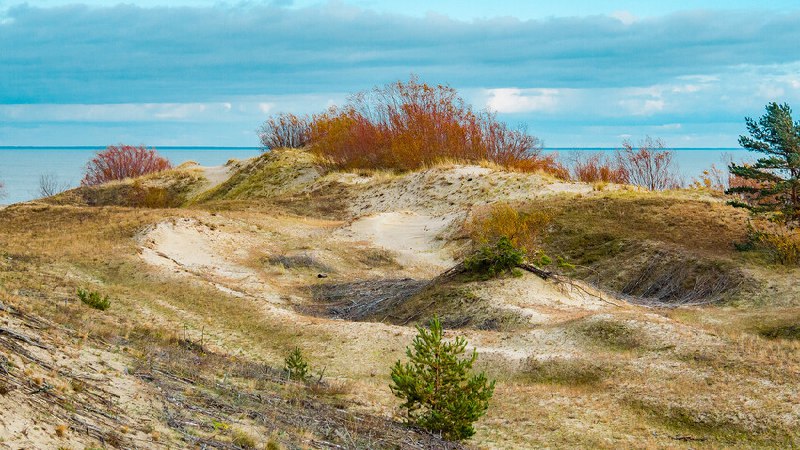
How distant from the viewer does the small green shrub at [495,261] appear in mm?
15766

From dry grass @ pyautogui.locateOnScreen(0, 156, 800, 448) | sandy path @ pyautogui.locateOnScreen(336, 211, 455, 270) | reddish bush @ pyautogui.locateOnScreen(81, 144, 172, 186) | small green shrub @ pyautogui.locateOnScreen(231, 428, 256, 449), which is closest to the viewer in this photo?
small green shrub @ pyautogui.locateOnScreen(231, 428, 256, 449)

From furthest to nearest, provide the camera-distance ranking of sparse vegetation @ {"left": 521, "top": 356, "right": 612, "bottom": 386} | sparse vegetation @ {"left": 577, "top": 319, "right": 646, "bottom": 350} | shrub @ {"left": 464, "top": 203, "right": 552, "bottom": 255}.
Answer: shrub @ {"left": 464, "top": 203, "right": 552, "bottom": 255} < sparse vegetation @ {"left": 577, "top": 319, "right": 646, "bottom": 350} < sparse vegetation @ {"left": 521, "top": 356, "right": 612, "bottom": 386}

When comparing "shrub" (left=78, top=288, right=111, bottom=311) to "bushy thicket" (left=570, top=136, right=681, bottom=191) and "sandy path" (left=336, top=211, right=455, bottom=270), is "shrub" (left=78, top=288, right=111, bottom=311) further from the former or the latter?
"bushy thicket" (left=570, top=136, right=681, bottom=191)

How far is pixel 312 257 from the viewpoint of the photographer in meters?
20.3

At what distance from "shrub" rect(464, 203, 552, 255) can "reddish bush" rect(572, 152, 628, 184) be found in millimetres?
9677

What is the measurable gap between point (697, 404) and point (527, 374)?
7.82ft

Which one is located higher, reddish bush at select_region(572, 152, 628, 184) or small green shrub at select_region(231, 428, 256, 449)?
reddish bush at select_region(572, 152, 628, 184)

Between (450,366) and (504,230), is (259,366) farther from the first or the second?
(504,230)

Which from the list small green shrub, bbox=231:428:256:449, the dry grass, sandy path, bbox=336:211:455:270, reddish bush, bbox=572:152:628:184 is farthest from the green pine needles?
reddish bush, bbox=572:152:628:184

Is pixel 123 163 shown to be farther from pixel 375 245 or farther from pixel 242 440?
pixel 242 440

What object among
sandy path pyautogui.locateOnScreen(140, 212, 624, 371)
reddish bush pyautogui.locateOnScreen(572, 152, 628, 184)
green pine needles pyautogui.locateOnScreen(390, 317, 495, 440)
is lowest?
sandy path pyautogui.locateOnScreen(140, 212, 624, 371)

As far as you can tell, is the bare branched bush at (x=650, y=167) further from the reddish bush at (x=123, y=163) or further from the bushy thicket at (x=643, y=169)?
the reddish bush at (x=123, y=163)

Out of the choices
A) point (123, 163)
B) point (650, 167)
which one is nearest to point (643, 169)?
point (650, 167)

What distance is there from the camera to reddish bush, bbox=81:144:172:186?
191ft
